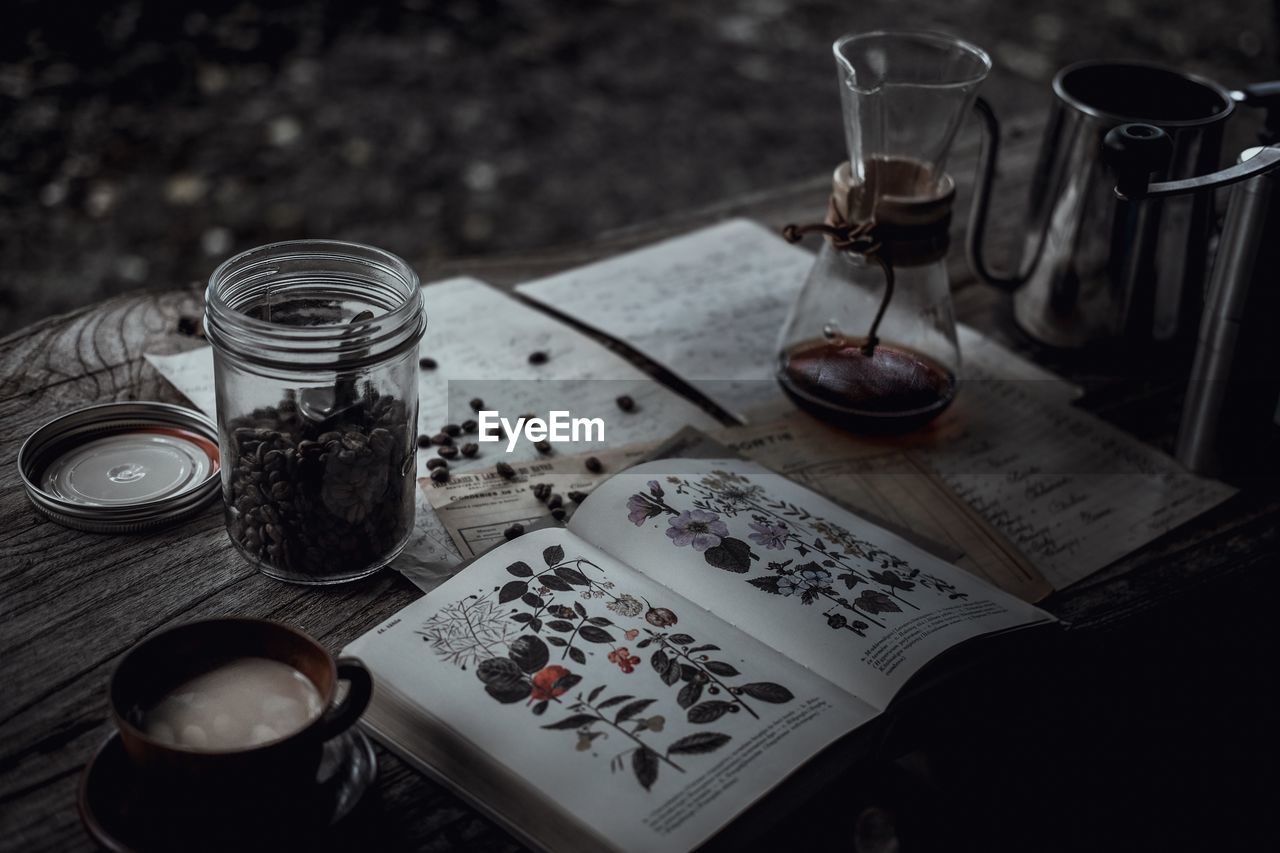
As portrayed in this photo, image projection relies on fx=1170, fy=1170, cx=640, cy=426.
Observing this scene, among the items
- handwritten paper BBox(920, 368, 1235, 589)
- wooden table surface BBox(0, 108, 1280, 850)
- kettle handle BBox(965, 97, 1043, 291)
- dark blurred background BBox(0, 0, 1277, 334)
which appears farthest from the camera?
dark blurred background BBox(0, 0, 1277, 334)

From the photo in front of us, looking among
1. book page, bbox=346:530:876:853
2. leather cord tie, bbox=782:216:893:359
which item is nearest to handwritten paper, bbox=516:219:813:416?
leather cord tie, bbox=782:216:893:359

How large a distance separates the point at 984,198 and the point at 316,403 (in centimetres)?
82

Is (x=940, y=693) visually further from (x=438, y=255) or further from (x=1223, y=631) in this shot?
(x=438, y=255)

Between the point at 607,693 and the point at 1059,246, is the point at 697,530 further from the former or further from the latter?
the point at 1059,246

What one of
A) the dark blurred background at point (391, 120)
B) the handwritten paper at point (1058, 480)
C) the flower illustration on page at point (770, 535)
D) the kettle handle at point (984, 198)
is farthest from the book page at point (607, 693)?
the dark blurred background at point (391, 120)

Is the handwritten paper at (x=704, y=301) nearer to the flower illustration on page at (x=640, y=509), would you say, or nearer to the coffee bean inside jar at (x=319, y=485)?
the flower illustration on page at (x=640, y=509)

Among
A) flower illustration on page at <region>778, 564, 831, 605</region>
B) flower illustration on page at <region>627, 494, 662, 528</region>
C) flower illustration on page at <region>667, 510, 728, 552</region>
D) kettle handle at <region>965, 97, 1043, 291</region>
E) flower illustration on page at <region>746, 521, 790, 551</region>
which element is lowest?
flower illustration on page at <region>746, 521, 790, 551</region>

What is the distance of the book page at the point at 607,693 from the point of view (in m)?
0.76

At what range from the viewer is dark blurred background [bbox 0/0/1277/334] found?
9.32 feet

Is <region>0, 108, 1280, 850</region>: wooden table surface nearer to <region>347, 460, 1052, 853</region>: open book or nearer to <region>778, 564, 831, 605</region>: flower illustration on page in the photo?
<region>347, 460, 1052, 853</region>: open book

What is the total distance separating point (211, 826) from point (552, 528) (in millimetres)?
386

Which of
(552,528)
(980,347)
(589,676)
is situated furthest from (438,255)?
(589,676)

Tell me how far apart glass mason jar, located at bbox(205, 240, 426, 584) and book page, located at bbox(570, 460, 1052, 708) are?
0.62 feet

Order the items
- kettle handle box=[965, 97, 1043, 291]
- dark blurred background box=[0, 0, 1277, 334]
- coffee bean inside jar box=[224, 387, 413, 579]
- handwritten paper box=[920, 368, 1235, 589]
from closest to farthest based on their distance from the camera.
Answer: coffee bean inside jar box=[224, 387, 413, 579] < handwritten paper box=[920, 368, 1235, 589] < kettle handle box=[965, 97, 1043, 291] < dark blurred background box=[0, 0, 1277, 334]
